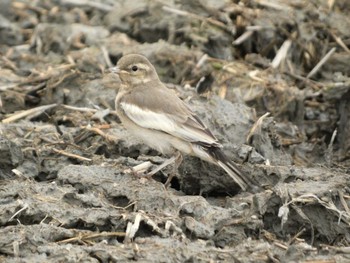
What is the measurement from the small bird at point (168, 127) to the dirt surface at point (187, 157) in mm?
243

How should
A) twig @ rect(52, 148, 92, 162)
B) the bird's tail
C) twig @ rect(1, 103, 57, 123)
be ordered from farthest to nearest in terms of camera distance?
1. twig @ rect(1, 103, 57, 123)
2. twig @ rect(52, 148, 92, 162)
3. the bird's tail

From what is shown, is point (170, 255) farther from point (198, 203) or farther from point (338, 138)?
point (338, 138)

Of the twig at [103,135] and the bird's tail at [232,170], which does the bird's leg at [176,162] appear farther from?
the twig at [103,135]

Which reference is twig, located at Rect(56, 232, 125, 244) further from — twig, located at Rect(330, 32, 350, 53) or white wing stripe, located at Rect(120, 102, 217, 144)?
twig, located at Rect(330, 32, 350, 53)

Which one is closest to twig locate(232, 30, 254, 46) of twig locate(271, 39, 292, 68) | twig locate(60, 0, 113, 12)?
twig locate(271, 39, 292, 68)

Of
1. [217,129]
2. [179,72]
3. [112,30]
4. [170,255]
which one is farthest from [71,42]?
[170,255]

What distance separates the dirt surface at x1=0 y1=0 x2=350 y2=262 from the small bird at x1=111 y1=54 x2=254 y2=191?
0.24 metres

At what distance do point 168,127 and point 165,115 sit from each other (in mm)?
155

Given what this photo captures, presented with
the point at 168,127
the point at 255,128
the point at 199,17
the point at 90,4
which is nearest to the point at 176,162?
the point at 168,127

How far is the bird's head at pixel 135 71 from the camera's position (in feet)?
32.2

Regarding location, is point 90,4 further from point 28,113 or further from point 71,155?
point 71,155

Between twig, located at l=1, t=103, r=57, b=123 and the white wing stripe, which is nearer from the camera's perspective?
the white wing stripe

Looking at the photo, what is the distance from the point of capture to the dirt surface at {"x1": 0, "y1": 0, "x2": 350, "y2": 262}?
7219mm

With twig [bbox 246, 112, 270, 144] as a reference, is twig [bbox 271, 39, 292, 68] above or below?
below
